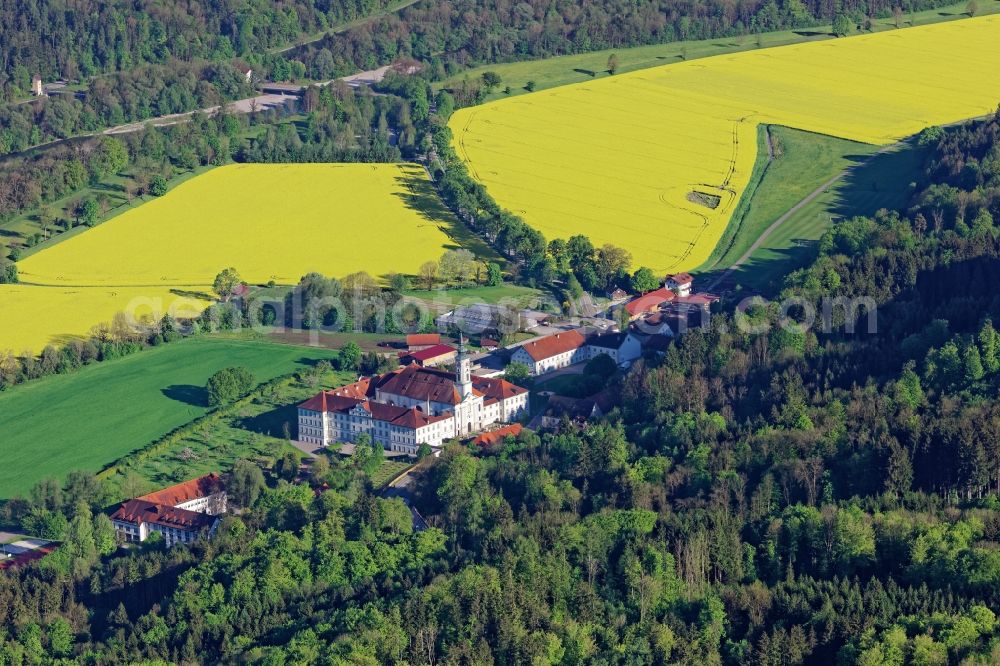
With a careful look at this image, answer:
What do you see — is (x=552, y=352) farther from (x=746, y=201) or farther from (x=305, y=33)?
(x=305, y=33)

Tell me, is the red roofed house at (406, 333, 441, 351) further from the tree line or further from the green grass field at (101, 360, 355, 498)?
the tree line

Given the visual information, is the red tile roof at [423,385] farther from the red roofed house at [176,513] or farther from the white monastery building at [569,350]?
the red roofed house at [176,513]

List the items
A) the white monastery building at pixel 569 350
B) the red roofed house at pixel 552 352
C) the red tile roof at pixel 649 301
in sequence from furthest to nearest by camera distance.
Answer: the red tile roof at pixel 649 301
the white monastery building at pixel 569 350
the red roofed house at pixel 552 352

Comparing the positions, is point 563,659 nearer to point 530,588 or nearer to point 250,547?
point 530,588

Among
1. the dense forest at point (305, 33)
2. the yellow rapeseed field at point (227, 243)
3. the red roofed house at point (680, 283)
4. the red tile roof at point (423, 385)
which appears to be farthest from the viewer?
the dense forest at point (305, 33)

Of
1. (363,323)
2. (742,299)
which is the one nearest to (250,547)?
(363,323)

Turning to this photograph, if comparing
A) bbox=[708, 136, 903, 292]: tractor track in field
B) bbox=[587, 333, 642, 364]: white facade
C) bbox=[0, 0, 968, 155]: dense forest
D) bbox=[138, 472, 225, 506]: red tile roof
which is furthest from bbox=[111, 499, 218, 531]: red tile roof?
bbox=[0, 0, 968, 155]: dense forest

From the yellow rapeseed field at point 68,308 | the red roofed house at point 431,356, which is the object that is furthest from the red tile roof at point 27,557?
the red roofed house at point 431,356
